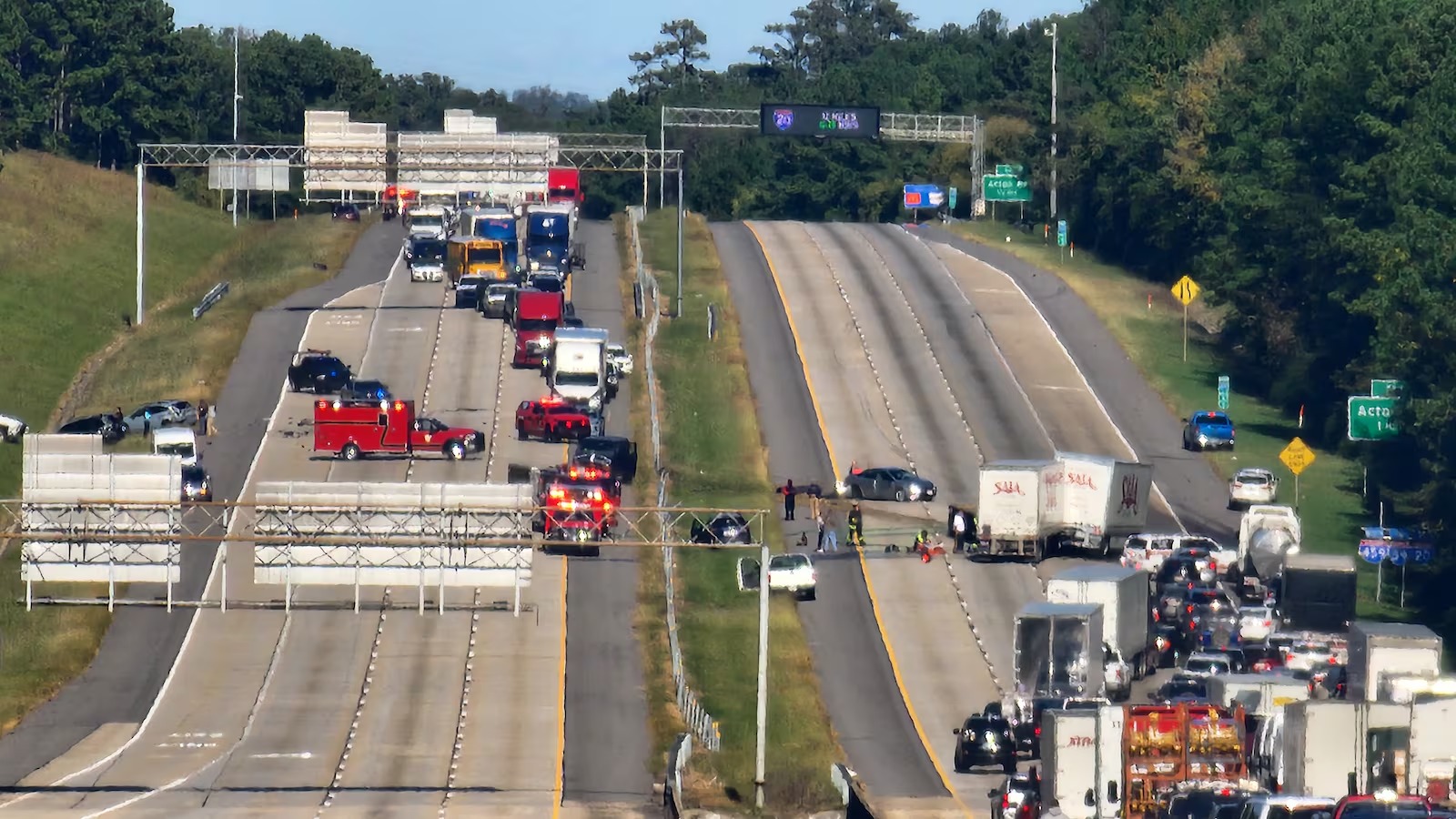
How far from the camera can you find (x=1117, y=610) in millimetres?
53312

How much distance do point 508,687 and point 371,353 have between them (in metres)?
36.3


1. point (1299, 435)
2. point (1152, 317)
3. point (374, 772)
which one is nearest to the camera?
point (374, 772)

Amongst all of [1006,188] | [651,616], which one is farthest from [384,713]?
[1006,188]

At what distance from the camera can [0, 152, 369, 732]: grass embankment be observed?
196ft

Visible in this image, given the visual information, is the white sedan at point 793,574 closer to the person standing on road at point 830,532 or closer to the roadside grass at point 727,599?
the roadside grass at point 727,599

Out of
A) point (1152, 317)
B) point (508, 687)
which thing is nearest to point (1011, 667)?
point (508, 687)

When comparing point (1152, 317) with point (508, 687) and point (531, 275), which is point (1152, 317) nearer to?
point (531, 275)

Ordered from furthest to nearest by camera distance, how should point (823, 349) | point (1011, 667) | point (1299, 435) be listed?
point (823, 349) → point (1299, 435) → point (1011, 667)

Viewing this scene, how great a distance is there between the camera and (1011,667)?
189 feet

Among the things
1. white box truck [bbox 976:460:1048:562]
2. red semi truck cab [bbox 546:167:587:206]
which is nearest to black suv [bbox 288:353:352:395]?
white box truck [bbox 976:460:1048:562]

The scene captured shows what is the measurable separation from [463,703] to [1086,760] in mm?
19908

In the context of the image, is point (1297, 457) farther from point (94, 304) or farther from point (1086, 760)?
point (94, 304)

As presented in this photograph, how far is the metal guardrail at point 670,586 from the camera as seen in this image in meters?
51.4

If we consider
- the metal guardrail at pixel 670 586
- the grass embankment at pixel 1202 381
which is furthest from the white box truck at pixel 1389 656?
the grass embankment at pixel 1202 381
